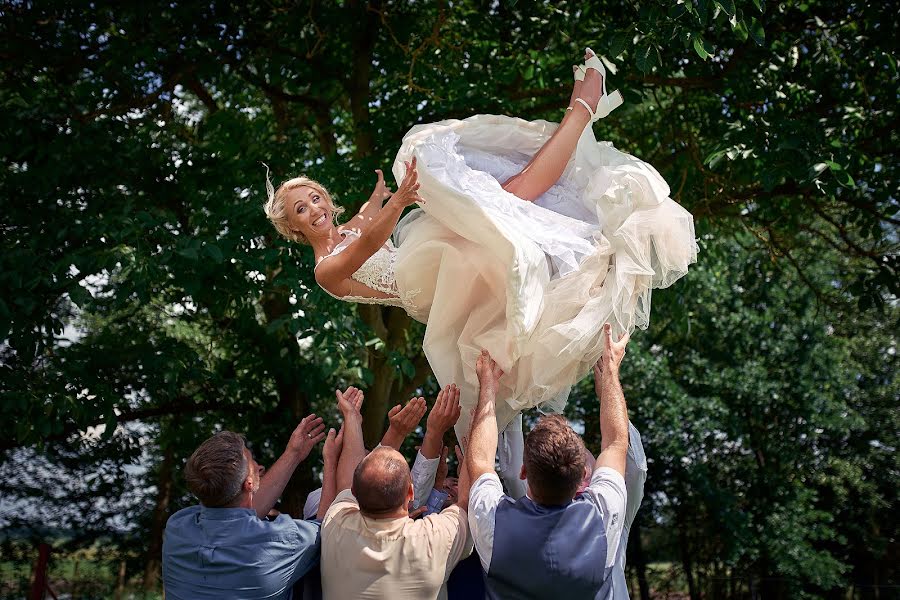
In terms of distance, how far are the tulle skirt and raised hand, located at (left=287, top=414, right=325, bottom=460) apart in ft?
1.55

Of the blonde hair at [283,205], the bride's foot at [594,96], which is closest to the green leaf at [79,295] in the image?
the blonde hair at [283,205]

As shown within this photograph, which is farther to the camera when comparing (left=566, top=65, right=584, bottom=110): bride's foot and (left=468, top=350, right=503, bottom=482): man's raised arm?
(left=566, top=65, right=584, bottom=110): bride's foot

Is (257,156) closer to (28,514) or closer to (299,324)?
(299,324)

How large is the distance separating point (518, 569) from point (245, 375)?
522cm

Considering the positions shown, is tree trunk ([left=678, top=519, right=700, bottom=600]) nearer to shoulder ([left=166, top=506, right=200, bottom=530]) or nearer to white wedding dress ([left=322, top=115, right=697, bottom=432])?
white wedding dress ([left=322, top=115, right=697, bottom=432])

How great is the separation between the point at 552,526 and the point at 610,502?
6.9 inches

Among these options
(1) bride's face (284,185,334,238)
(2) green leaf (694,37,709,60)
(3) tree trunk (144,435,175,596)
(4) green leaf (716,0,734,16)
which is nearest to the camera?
(1) bride's face (284,185,334,238)

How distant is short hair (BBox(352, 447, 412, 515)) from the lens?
2.22 m

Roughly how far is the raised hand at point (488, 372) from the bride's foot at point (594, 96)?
865mm

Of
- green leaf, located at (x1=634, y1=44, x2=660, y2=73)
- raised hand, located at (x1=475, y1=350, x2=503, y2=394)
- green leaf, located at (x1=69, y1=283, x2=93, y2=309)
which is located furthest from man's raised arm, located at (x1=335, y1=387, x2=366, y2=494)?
green leaf, located at (x1=69, y1=283, x2=93, y2=309)

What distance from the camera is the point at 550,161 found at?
272 cm

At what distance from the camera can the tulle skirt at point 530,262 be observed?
239 cm

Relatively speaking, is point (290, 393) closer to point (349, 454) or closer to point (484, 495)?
point (349, 454)

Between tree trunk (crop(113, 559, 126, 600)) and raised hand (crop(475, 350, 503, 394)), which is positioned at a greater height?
raised hand (crop(475, 350, 503, 394))
